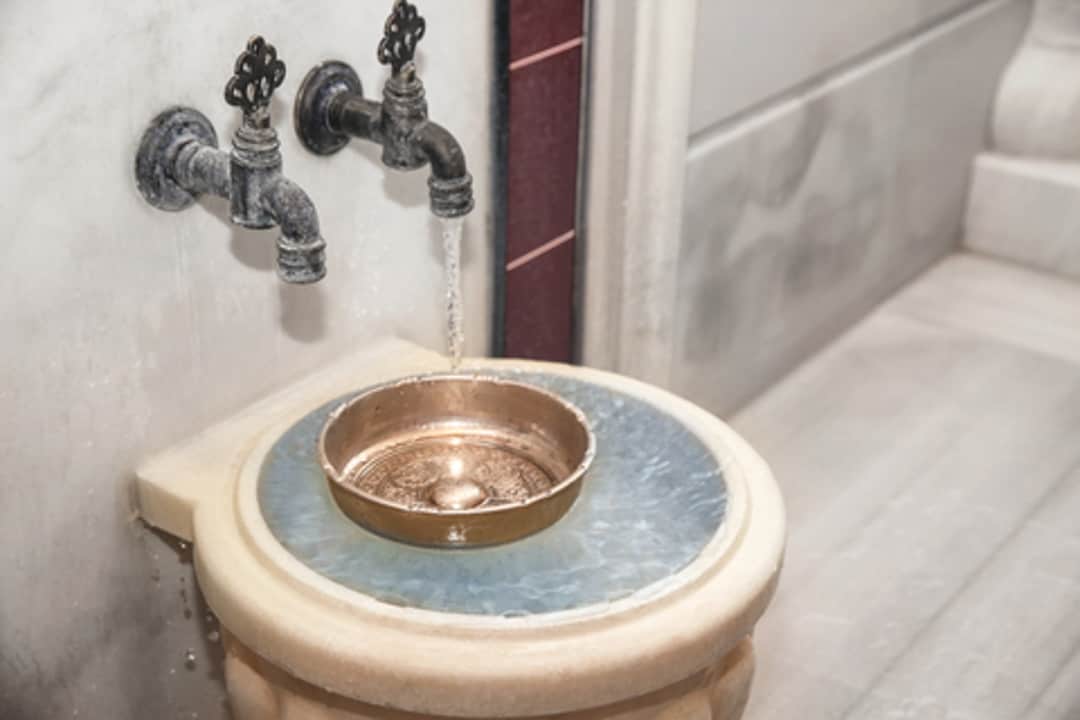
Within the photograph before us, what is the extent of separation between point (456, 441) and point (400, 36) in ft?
1.27

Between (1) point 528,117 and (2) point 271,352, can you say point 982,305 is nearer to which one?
(1) point 528,117

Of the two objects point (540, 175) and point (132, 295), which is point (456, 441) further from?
point (540, 175)

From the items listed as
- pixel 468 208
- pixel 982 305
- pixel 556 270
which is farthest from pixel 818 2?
pixel 468 208

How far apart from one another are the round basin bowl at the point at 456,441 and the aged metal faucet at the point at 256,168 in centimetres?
16

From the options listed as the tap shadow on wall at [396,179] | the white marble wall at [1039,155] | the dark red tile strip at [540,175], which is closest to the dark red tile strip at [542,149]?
the dark red tile strip at [540,175]

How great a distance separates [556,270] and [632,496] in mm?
618

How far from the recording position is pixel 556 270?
Answer: 5.97ft

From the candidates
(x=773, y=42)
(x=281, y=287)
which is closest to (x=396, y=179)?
(x=281, y=287)

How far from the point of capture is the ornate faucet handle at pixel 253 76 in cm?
117

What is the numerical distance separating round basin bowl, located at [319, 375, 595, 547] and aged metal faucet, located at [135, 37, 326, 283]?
159 millimetres

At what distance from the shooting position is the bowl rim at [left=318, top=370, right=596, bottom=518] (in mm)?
1128

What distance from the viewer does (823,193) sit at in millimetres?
2283

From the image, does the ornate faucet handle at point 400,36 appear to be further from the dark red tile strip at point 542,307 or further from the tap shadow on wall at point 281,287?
the dark red tile strip at point 542,307

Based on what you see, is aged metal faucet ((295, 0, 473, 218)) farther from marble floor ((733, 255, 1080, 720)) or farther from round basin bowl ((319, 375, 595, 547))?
marble floor ((733, 255, 1080, 720))
